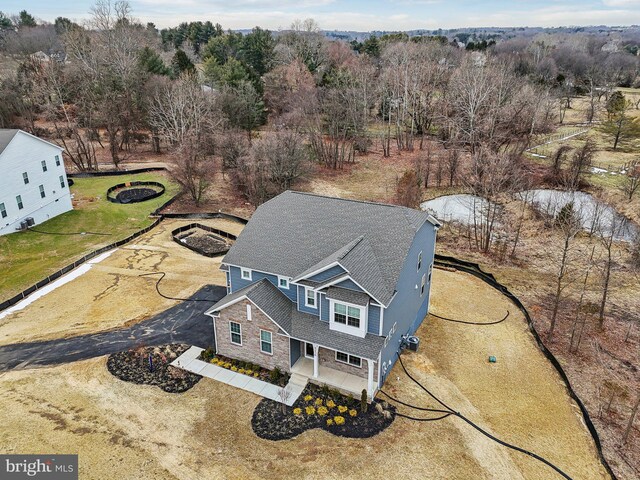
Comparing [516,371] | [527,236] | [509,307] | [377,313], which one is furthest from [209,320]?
[527,236]

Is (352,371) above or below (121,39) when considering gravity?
below

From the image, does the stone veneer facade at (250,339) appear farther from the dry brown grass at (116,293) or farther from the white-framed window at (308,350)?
the dry brown grass at (116,293)

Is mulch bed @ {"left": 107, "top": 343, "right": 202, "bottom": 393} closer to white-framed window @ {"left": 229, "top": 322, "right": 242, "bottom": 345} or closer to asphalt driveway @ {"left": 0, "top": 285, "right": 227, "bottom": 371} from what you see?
asphalt driveway @ {"left": 0, "top": 285, "right": 227, "bottom": 371}

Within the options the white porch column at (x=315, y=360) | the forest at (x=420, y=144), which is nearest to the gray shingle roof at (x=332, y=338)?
the white porch column at (x=315, y=360)

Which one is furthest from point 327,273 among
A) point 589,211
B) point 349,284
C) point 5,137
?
point 589,211

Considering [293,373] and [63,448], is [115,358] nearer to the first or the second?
[63,448]
